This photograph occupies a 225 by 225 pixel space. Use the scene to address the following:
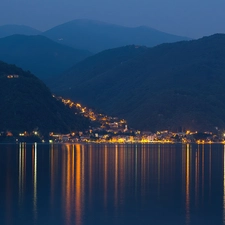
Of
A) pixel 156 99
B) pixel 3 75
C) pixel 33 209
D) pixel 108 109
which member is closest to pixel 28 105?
pixel 3 75

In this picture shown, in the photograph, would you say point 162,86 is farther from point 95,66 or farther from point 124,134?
point 95,66

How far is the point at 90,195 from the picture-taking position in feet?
108

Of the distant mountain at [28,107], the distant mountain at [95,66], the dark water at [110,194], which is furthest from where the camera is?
the distant mountain at [95,66]

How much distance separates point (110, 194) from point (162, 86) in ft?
360

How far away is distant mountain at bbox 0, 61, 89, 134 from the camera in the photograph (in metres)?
92.0

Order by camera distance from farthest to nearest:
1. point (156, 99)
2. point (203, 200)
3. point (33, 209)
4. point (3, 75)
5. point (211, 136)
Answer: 1. point (156, 99)
2. point (211, 136)
3. point (3, 75)
4. point (203, 200)
5. point (33, 209)

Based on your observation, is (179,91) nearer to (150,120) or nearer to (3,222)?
(150,120)

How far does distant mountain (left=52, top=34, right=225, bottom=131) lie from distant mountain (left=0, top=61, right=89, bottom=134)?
77.4ft

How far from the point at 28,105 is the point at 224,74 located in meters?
69.7

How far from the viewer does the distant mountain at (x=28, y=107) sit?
92.0 meters

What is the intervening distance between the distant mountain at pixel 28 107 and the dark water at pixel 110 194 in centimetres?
4146

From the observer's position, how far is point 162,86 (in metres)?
142

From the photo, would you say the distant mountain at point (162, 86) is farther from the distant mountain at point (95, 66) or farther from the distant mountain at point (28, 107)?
the distant mountain at point (28, 107)

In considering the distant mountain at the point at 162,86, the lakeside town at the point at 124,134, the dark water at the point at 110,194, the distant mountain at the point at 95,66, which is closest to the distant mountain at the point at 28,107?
the lakeside town at the point at 124,134
